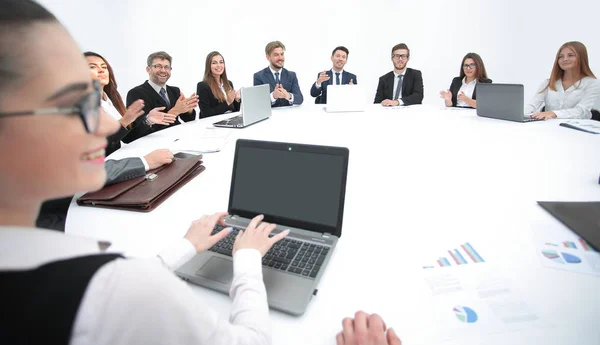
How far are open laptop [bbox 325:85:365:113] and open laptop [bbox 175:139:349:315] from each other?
229 cm

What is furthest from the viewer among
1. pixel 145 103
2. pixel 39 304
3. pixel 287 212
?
pixel 145 103

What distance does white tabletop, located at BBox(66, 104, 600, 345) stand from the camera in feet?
2.04

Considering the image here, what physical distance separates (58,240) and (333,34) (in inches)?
204

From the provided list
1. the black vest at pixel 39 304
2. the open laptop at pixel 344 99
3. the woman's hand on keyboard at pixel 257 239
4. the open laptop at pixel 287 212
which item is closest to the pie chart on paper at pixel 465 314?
the open laptop at pixel 287 212

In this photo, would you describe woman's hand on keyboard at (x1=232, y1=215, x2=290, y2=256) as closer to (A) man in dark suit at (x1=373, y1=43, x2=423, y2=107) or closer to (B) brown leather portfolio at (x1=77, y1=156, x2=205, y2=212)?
(B) brown leather portfolio at (x1=77, y1=156, x2=205, y2=212)

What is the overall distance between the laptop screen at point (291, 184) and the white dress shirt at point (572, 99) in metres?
2.73

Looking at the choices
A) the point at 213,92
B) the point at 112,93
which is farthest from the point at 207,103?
the point at 112,93

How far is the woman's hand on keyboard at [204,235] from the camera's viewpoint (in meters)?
0.77

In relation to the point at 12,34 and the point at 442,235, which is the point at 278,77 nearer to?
the point at 442,235

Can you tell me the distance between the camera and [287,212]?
0.89 meters

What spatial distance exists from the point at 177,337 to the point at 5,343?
18cm

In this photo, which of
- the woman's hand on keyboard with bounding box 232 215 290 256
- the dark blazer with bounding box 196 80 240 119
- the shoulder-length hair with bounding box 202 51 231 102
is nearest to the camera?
the woman's hand on keyboard with bounding box 232 215 290 256

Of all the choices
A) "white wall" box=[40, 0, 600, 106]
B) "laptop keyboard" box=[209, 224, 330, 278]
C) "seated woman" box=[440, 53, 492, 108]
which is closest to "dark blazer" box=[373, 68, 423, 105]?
"seated woman" box=[440, 53, 492, 108]

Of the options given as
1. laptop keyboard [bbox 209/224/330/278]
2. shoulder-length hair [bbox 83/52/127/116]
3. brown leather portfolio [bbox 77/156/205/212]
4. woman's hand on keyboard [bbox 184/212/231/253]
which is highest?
shoulder-length hair [bbox 83/52/127/116]
